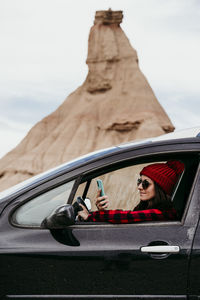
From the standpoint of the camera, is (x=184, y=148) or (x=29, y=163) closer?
(x=184, y=148)

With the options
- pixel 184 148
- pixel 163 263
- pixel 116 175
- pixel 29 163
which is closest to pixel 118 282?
pixel 163 263

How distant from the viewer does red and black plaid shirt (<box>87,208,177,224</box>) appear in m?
2.86

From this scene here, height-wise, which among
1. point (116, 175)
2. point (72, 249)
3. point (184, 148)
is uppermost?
point (184, 148)

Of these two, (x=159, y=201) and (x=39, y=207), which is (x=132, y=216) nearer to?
(x=159, y=201)

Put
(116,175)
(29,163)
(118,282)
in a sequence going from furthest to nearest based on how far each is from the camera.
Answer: (29,163), (116,175), (118,282)

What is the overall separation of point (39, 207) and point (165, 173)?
0.98 m

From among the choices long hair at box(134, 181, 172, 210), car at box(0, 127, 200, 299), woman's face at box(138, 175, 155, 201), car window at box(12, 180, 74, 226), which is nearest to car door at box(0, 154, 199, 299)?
car at box(0, 127, 200, 299)

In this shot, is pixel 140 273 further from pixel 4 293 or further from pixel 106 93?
pixel 106 93

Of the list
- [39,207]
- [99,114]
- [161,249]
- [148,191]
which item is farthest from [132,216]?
[99,114]

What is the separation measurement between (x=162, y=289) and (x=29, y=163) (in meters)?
46.1

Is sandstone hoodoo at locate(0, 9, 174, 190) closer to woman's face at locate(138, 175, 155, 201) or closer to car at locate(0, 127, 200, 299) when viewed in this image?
woman's face at locate(138, 175, 155, 201)

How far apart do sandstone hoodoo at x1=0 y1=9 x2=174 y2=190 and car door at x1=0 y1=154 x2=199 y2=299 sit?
139ft

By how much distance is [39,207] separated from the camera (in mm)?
2844

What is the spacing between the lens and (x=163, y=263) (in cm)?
266
